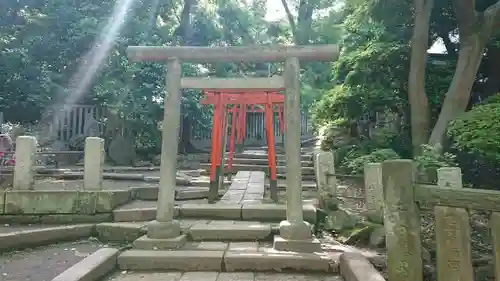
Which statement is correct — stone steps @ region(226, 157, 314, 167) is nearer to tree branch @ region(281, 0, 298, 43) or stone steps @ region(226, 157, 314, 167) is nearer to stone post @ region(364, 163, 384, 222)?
stone post @ region(364, 163, 384, 222)

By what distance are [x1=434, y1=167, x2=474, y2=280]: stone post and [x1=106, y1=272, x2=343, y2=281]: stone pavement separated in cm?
146

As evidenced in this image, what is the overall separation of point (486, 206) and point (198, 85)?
3.63 metres

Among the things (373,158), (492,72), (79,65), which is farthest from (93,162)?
(492,72)

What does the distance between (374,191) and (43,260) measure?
4482 mm

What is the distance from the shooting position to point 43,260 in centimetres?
454

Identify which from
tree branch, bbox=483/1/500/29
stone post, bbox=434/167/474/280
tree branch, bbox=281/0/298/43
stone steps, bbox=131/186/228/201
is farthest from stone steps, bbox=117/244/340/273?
tree branch, bbox=281/0/298/43

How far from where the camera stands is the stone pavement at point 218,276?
13.1ft

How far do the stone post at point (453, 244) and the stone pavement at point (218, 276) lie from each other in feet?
4.79

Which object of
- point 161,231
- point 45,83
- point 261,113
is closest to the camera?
point 161,231

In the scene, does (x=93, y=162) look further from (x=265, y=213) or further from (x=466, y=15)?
(x=466, y=15)

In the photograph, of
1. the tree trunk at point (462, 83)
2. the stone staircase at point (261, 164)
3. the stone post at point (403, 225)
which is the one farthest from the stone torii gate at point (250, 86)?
the stone staircase at point (261, 164)

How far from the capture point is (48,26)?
12344 millimetres

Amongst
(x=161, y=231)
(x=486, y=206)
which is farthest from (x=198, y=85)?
(x=486, y=206)

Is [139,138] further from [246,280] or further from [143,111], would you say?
[246,280]
